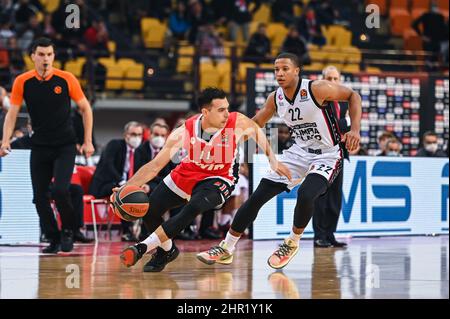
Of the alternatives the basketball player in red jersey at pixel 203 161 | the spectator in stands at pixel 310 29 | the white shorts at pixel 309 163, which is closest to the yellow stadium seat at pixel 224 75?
the spectator in stands at pixel 310 29

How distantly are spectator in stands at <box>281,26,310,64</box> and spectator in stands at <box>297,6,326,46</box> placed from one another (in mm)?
1511

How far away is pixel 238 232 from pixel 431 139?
872cm

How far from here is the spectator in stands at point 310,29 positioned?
2533 centimetres

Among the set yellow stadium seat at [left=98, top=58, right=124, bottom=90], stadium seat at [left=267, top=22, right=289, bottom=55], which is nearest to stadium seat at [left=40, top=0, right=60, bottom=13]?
yellow stadium seat at [left=98, top=58, right=124, bottom=90]

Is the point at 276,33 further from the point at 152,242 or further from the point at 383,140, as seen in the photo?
the point at 152,242

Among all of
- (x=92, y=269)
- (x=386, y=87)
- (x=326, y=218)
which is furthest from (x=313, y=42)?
(x=92, y=269)

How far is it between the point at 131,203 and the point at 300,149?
83.2 inches

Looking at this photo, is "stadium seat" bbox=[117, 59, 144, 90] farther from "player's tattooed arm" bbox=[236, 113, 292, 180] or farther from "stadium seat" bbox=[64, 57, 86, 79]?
"player's tattooed arm" bbox=[236, 113, 292, 180]

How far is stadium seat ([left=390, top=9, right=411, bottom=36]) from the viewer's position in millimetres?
28266

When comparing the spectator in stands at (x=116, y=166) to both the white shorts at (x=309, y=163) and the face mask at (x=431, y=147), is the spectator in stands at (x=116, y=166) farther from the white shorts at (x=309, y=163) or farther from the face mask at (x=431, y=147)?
the face mask at (x=431, y=147)

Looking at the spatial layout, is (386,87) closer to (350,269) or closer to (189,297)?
(350,269)

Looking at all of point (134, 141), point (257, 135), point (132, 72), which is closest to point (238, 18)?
point (132, 72)

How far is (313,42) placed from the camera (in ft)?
83.2
